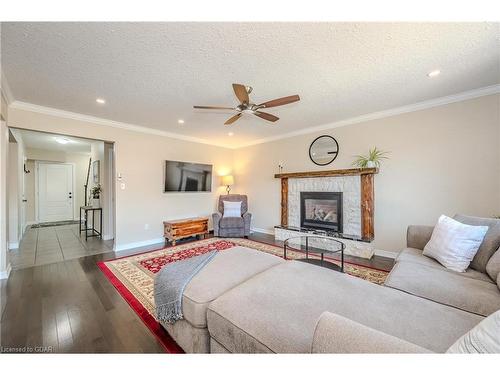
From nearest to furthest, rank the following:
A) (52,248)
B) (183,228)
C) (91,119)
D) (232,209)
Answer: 1. (91,119)
2. (52,248)
3. (183,228)
4. (232,209)

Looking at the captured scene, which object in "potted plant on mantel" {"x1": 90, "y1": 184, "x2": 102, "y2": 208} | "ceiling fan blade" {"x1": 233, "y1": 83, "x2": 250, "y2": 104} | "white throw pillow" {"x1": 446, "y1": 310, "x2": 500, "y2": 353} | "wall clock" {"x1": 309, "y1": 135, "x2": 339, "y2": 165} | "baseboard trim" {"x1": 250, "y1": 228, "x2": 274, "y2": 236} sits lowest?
"baseboard trim" {"x1": 250, "y1": 228, "x2": 274, "y2": 236}

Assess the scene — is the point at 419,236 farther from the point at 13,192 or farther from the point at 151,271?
the point at 13,192

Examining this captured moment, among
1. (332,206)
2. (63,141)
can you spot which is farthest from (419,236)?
(63,141)

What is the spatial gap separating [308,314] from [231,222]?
3.71 m

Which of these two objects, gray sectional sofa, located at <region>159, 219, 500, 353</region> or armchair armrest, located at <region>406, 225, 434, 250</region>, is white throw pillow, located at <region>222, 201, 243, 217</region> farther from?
armchair armrest, located at <region>406, 225, 434, 250</region>

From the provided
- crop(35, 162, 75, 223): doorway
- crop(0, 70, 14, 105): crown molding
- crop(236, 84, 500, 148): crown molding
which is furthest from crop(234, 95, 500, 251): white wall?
crop(35, 162, 75, 223): doorway

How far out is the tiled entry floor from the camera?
3.37 meters

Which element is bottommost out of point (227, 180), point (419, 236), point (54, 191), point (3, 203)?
point (419, 236)

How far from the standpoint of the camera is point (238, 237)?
4.77 meters

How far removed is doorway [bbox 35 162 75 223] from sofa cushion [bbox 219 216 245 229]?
629 cm

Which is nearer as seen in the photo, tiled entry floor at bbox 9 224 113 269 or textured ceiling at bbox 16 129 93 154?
tiled entry floor at bbox 9 224 113 269

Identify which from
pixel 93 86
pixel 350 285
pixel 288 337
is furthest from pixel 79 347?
pixel 93 86

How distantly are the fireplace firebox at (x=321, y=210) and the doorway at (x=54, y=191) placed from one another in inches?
318

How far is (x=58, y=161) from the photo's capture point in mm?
7051
